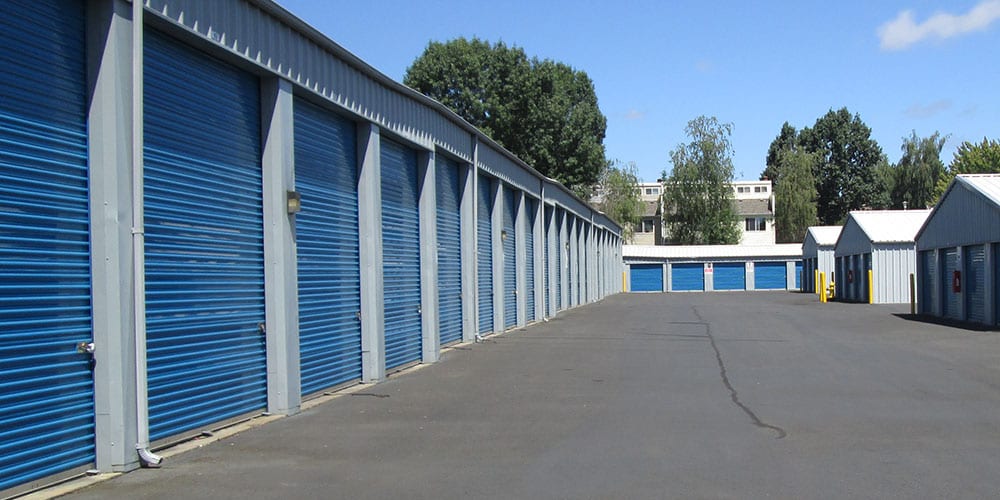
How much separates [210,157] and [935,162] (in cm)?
8977

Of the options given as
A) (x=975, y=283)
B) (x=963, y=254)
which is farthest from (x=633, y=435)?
(x=963, y=254)

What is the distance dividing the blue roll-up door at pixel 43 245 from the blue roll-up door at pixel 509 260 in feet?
57.7

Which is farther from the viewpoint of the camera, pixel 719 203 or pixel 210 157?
pixel 719 203

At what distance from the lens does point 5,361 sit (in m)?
6.56

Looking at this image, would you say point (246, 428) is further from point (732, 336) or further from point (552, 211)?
point (552, 211)

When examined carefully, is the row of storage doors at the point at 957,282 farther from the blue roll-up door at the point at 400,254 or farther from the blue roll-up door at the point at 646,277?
the blue roll-up door at the point at 646,277

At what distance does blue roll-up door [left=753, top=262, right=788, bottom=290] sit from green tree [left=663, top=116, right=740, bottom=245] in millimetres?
9361

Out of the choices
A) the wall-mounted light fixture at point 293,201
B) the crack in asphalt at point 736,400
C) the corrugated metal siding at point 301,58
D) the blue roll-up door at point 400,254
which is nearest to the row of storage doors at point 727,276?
the crack in asphalt at point 736,400

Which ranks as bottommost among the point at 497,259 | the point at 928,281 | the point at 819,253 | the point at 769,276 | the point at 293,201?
the point at 769,276

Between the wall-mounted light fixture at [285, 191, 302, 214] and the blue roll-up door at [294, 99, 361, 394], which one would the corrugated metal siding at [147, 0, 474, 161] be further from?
the wall-mounted light fixture at [285, 191, 302, 214]

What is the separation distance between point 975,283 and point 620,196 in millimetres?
54977

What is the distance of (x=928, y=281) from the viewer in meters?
30.8

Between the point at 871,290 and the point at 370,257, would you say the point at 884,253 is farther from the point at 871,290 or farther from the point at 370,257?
the point at 370,257

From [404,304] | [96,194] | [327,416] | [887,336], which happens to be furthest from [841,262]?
[96,194]
